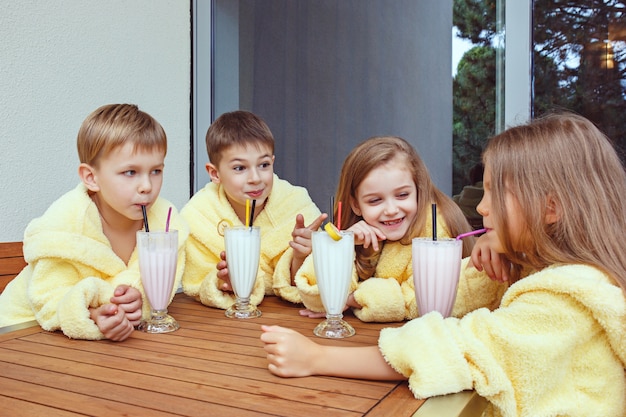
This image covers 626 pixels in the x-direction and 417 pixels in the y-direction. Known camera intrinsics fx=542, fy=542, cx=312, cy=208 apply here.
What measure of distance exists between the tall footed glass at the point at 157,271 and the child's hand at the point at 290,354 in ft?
1.26

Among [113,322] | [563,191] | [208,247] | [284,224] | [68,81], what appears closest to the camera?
[563,191]

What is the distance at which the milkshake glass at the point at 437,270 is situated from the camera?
1.11 meters

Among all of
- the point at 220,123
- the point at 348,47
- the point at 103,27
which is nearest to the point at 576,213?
the point at 220,123

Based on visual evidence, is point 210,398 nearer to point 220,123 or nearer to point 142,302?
point 142,302

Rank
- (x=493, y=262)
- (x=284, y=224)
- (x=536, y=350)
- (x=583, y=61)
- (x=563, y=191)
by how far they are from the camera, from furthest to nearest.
Answer: (x=583, y=61), (x=284, y=224), (x=493, y=262), (x=563, y=191), (x=536, y=350)

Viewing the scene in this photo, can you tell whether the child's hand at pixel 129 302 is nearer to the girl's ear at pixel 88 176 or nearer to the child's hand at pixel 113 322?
the child's hand at pixel 113 322

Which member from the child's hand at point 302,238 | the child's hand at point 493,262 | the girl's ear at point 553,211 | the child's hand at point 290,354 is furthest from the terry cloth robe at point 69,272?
the girl's ear at point 553,211

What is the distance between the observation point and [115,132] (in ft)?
4.66

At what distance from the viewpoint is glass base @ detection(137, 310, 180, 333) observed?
1.19 m

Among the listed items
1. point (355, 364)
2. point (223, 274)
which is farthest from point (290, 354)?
point (223, 274)

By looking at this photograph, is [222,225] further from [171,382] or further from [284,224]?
[171,382]

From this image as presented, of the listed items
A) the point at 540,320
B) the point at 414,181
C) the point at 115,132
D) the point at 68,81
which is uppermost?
the point at 68,81

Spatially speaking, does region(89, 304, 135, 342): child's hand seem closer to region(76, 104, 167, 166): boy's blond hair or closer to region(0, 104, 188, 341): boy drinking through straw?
region(0, 104, 188, 341): boy drinking through straw

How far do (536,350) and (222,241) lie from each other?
3.71 feet
